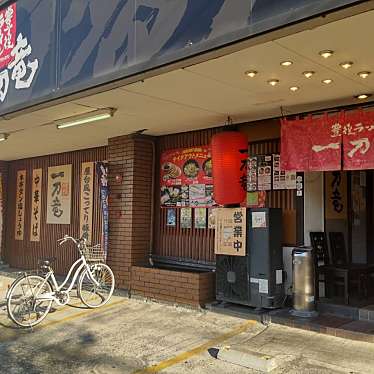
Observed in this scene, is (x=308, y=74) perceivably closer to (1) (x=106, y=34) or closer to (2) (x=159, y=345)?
(1) (x=106, y=34)

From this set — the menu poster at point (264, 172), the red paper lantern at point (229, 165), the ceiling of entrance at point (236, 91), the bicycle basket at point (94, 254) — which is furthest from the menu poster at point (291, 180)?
the bicycle basket at point (94, 254)

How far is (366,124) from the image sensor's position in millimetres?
6480

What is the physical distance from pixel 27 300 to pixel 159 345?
2.54 metres

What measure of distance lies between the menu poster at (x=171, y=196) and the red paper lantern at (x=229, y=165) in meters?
2.19

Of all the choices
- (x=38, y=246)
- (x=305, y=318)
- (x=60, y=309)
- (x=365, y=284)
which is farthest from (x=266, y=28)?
(x=38, y=246)

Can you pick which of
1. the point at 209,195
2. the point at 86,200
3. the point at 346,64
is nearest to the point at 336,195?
the point at 209,195

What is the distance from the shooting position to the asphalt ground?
5.69m

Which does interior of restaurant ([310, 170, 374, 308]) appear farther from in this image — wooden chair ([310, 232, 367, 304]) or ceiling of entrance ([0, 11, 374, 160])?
ceiling of entrance ([0, 11, 374, 160])

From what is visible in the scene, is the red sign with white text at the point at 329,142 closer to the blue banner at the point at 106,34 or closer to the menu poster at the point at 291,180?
the menu poster at the point at 291,180

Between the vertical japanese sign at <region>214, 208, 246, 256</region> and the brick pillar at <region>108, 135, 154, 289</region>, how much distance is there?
2.26m

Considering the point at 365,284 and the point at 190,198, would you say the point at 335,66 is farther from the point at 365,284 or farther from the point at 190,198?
the point at 190,198

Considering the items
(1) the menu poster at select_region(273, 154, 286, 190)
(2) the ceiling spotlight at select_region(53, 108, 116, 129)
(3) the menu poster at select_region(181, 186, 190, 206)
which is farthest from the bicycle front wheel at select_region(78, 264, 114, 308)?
(1) the menu poster at select_region(273, 154, 286, 190)

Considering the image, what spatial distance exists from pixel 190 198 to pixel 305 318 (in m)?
3.56

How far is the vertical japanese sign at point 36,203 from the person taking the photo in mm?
13969
